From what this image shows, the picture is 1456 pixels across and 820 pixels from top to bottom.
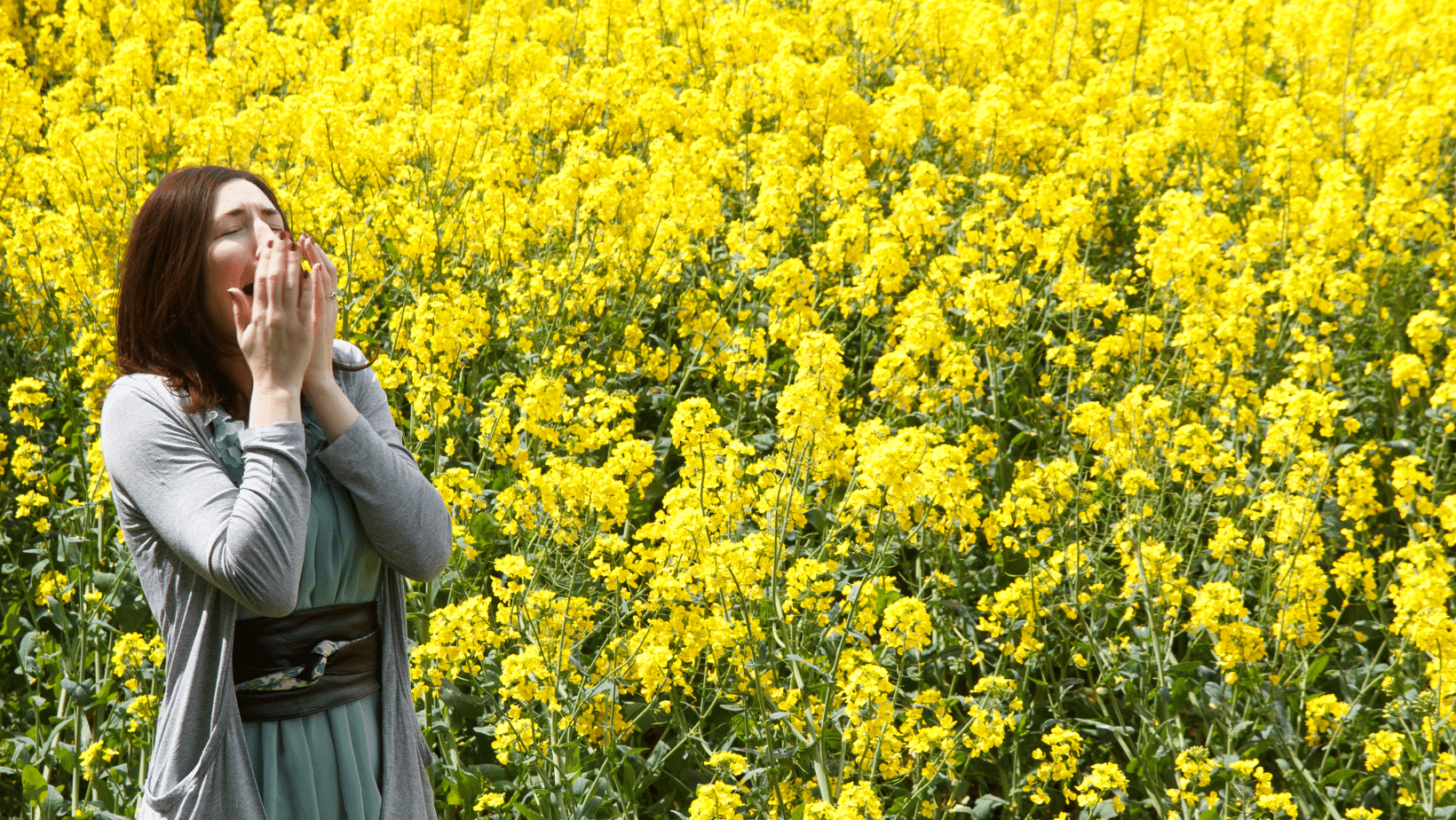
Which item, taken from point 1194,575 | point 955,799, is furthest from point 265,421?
point 1194,575

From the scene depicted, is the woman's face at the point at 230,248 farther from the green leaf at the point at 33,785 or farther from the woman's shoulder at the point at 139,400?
the green leaf at the point at 33,785

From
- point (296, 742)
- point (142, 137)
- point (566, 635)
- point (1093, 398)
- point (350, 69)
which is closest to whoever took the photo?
point (296, 742)

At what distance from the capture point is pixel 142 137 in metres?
5.68

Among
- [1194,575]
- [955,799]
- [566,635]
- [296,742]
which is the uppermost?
[296,742]

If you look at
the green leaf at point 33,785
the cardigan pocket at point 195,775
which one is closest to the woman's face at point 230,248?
the cardigan pocket at point 195,775

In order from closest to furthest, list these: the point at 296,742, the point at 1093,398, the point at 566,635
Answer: the point at 296,742
the point at 566,635
the point at 1093,398

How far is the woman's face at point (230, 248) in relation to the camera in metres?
1.75

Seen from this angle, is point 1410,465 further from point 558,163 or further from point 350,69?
point 350,69

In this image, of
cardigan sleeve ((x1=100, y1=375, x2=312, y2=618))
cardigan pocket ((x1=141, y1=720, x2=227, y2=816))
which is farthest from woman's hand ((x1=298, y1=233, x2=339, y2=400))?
cardigan pocket ((x1=141, y1=720, x2=227, y2=816))

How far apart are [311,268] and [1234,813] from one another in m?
3.01

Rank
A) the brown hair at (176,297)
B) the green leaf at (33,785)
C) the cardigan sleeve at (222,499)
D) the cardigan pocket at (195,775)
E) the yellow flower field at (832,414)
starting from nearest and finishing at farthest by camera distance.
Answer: the cardigan sleeve at (222,499), the cardigan pocket at (195,775), the brown hair at (176,297), the yellow flower field at (832,414), the green leaf at (33,785)

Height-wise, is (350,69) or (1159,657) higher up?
(350,69)

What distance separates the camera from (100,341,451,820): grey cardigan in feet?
4.95

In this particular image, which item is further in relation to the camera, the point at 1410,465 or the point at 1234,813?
the point at 1410,465
